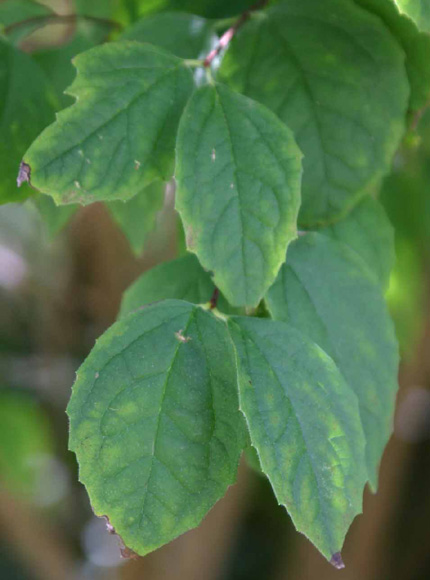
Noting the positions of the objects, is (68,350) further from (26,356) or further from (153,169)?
(153,169)

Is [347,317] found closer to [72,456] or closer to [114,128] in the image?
[114,128]

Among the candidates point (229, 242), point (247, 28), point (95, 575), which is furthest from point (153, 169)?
point (95, 575)

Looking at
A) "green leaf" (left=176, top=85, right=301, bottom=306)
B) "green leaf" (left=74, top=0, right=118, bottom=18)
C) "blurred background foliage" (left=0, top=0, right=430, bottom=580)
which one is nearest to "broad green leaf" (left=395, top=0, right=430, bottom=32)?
"green leaf" (left=176, top=85, right=301, bottom=306)

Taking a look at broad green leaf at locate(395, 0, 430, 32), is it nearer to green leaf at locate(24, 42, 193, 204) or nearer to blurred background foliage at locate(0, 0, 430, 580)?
green leaf at locate(24, 42, 193, 204)

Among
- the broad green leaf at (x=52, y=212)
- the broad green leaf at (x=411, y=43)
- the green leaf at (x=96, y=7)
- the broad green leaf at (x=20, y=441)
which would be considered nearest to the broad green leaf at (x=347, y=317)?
the broad green leaf at (x=411, y=43)

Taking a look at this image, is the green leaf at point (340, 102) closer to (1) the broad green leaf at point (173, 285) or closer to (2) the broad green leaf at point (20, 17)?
(1) the broad green leaf at point (173, 285)

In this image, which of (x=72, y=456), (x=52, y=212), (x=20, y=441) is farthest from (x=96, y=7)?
(x=72, y=456)
